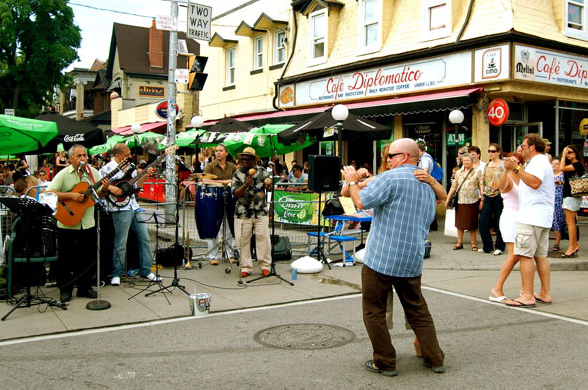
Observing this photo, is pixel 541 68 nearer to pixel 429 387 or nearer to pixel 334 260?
pixel 334 260

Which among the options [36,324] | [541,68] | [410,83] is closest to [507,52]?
[541,68]

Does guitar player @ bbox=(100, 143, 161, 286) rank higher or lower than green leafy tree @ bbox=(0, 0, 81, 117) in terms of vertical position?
lower

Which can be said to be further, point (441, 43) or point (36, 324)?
point (441, 43)

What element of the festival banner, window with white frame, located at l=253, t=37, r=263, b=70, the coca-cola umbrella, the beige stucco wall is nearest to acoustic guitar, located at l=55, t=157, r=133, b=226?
the festival banner

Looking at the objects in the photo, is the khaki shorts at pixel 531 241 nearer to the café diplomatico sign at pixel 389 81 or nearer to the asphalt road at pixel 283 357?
the asphalt road at pixel 283 357

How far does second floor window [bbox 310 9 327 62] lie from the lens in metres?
19.3

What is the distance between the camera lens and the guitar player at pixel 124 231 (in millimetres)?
7746

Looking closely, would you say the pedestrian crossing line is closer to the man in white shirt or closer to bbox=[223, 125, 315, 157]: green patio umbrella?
the man in white shirt

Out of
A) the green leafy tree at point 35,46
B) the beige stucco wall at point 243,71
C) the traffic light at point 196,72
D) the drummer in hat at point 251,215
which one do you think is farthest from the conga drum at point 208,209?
the green leafy tree at point 35,46

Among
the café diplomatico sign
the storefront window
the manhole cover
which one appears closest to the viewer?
the manhole cover

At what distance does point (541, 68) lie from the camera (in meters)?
14.2

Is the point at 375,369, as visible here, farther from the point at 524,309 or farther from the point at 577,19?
the point at 577,19

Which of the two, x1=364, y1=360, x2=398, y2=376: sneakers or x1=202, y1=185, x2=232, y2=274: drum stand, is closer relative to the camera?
x1=364, y1=360, x2=398, y2=376: sneakers

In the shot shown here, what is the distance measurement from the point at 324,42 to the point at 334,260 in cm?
1131
